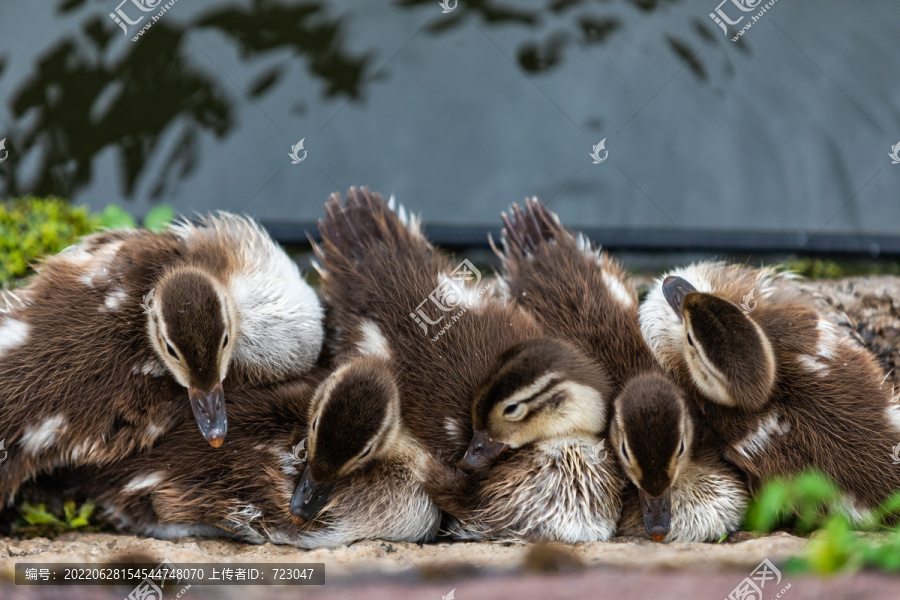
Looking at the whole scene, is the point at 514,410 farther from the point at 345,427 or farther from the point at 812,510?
the point at 812,510

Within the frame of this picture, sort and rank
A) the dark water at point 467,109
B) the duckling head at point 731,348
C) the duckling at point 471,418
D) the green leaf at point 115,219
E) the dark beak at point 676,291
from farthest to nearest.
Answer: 1. the dark water at point 467,109
2. the green leaf at point 115,219
3. the dark beak at point 676,291
4. the duckling at point 471,418
5. the duckling head at point 731,348

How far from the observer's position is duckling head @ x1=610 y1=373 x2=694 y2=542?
A: 87.6 inches

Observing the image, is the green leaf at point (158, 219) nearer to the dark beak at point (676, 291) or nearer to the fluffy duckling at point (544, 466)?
the fluffy duckling at point (544, 466)

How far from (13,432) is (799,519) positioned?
2.60 meters

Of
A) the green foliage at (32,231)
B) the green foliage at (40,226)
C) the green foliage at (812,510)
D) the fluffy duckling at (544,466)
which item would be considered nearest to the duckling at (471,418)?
the fluffy duckling at (544,466)

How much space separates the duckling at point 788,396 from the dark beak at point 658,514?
1.12 feet

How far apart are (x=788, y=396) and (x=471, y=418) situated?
1.04m

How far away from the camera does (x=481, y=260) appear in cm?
397

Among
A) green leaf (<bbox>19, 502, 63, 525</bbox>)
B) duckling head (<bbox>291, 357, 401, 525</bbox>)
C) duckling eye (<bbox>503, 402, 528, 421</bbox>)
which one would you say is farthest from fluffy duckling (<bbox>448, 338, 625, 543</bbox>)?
green leaf (<bbox>19, 502, 63, 525</bbox>)

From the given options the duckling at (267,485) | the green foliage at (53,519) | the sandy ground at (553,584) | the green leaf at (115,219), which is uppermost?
the sandy ground at (553,584)

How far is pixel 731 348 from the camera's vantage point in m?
2.31

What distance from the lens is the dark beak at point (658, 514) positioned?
2.34 metres

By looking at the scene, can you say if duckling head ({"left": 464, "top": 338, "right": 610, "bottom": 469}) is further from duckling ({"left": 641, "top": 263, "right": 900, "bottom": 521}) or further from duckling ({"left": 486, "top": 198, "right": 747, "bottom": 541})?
duckling ({"left": 641, "top": 263, "right": 900, "bottom": 521})

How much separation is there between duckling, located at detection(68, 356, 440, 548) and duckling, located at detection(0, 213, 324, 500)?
0.38ft
